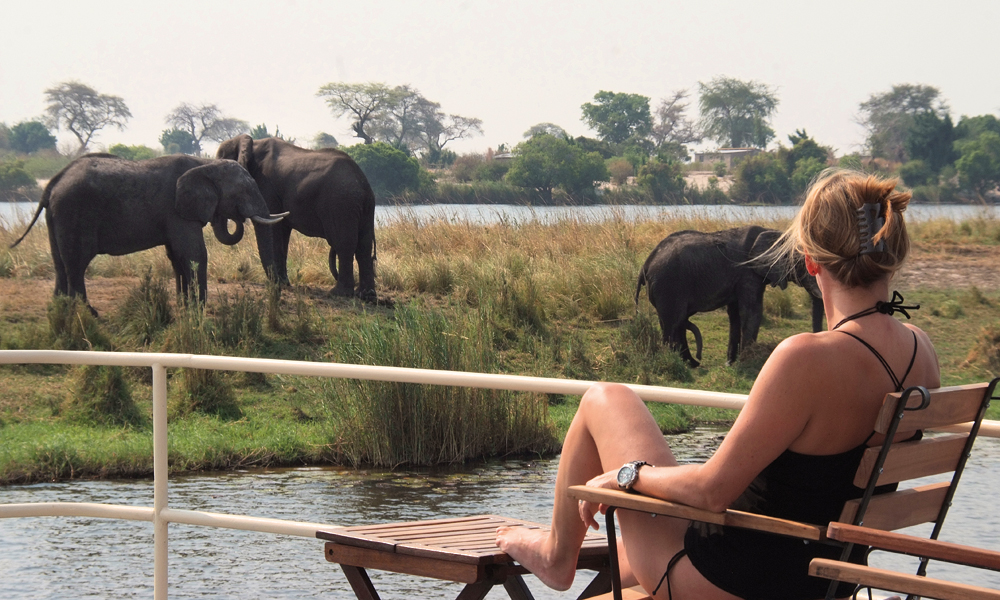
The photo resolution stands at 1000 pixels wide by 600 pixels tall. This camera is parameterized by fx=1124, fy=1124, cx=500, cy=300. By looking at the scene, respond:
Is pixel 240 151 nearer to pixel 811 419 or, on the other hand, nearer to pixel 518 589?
pixel 518 589

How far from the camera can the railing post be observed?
2430mm

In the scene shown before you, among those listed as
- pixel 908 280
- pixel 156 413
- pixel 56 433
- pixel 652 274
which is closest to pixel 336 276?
pixel 652 274

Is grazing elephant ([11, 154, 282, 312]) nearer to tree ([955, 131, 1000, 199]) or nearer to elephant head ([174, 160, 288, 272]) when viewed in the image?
elephant head ([174, 160, 288, 272])

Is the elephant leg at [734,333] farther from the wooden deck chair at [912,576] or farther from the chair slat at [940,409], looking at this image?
the wooden deck chair at [912,576]

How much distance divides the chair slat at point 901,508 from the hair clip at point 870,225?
1.24 ft

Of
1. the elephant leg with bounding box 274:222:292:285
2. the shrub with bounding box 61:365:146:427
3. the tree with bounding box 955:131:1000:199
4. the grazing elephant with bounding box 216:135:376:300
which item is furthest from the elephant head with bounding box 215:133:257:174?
the tree with bounding box 955:131:1000:199

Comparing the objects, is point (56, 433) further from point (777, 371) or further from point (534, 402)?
point (777, 371)

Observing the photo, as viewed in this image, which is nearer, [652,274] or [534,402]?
[534,402]

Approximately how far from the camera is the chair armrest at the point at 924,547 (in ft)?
4.72

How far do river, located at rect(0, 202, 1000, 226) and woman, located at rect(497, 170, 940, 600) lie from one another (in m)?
15.8

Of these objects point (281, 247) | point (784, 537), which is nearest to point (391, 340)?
point (784, 537)

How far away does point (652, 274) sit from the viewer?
39.2 ft

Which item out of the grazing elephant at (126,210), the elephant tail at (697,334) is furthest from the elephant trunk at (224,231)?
the elephant tail at (697,334)

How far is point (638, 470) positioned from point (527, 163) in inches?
2158
